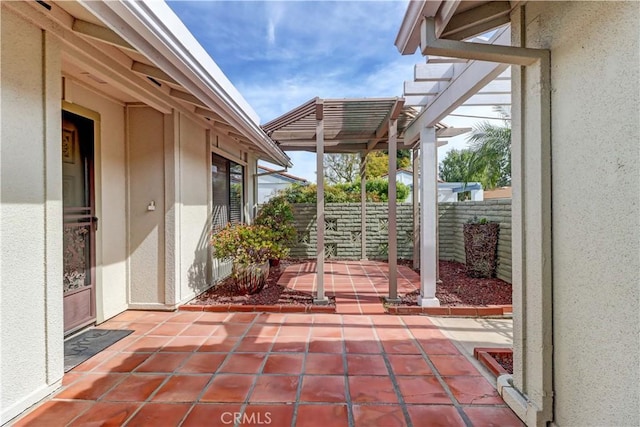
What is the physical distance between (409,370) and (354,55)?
9.23 meters

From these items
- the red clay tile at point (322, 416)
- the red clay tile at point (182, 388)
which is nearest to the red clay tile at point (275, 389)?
the red clay tile at point (322, 416)

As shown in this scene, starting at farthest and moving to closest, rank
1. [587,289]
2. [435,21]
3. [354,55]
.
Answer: [354,55], [435,21], [587,289]

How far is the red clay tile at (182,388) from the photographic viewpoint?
111 inches

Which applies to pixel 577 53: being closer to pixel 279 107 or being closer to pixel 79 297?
pixel 79 297

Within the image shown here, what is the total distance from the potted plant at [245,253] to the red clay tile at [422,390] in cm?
337

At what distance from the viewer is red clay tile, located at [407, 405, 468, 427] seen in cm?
249

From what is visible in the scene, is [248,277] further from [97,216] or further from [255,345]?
[97,216]

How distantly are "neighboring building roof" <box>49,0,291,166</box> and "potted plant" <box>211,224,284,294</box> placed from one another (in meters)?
2.10

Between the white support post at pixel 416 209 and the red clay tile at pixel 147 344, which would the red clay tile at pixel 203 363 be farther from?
the white support post at pixel 416 209

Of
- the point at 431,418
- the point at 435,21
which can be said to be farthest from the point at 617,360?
the point at 435,21

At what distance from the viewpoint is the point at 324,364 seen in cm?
341

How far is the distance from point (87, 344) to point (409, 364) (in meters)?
3.66

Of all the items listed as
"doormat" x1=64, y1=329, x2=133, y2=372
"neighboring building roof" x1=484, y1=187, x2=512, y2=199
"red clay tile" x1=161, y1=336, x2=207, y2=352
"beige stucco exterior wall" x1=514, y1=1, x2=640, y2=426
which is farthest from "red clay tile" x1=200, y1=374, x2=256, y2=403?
"neighboring building roof" x1=484, y1=187, x2=512, y2=199

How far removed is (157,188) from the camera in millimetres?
5098
